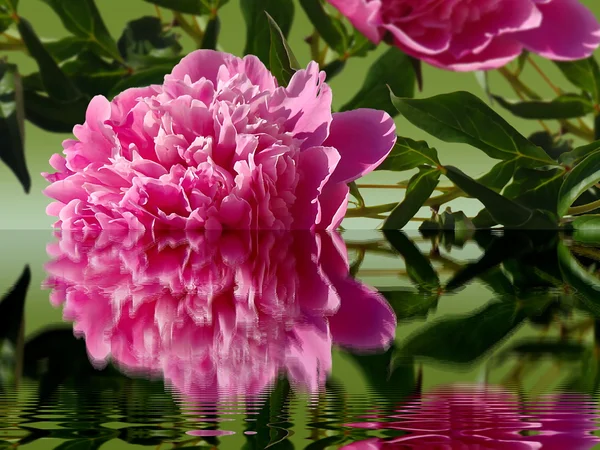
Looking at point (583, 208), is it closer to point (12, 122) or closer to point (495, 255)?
point (495, 255)

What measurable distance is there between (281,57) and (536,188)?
0.40 ft

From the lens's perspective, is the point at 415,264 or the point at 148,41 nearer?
the point at 415,264

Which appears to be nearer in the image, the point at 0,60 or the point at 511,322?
the point at 511,322

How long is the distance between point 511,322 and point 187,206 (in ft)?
0.50

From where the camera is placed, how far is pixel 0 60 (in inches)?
13.5

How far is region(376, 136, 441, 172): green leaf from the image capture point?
32 centimetres

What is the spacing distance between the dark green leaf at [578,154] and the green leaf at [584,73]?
0.14 feet

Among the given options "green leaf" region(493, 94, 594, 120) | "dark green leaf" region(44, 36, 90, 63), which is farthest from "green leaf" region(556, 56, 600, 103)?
"dark green leaf" region(44, 36, 90, 63)

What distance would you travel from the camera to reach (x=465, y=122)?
1.03 ft

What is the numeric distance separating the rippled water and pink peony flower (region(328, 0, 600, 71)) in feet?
0.36

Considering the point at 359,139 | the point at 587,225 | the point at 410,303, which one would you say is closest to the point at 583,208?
the point at 587,225

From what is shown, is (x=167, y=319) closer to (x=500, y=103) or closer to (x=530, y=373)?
(x=530, y=373)

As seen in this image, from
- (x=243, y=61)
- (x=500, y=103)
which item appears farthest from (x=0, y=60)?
(x=500, y=103)

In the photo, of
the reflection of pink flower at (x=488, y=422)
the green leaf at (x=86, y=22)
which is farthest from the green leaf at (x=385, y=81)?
the reflection of pink flower at (x=488, y=422)
